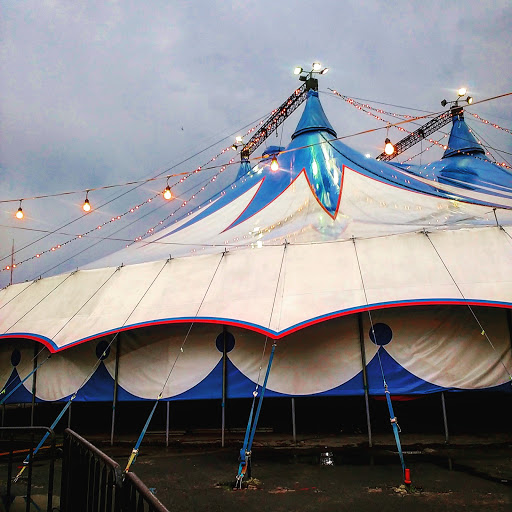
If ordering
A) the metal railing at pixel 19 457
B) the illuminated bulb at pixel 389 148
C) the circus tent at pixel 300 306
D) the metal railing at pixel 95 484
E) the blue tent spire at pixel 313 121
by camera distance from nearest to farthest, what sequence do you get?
the metal railing at pixel 95 484, the metal railing at pixel 19 457, the circus tent at pixel 300 306, the illuminated bulb at pixel 389 148, the blue tent spire at pixel 313 121

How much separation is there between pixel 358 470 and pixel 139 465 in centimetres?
243

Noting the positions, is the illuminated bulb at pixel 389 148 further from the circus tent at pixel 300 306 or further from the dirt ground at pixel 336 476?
the dirt ground at pixel 336 476

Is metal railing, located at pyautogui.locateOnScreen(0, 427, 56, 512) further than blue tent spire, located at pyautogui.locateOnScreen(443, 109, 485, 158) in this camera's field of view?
No

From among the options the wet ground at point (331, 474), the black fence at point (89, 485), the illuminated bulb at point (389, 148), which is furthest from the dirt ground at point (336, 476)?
the illuminated bulb at point (389, 148)

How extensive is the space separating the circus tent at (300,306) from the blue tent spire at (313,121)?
1.72 m

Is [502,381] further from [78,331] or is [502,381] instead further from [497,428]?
[78,331]

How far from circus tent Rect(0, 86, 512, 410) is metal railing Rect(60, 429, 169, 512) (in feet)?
8.29

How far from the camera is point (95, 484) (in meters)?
1.89

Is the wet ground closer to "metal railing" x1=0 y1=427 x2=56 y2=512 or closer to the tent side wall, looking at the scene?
"metal railing" x1=0 y1=427 x2=56 y2=512

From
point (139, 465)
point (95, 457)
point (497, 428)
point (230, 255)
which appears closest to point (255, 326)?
point (230, 255)

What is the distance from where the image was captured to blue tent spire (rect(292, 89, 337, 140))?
8.87 meters

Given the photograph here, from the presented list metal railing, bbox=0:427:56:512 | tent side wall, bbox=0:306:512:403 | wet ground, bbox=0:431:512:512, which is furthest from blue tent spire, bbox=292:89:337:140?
metal railing, bbox=0:427:56:512

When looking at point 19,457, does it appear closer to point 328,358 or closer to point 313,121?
point 328,358

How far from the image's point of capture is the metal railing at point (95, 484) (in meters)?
1.39
